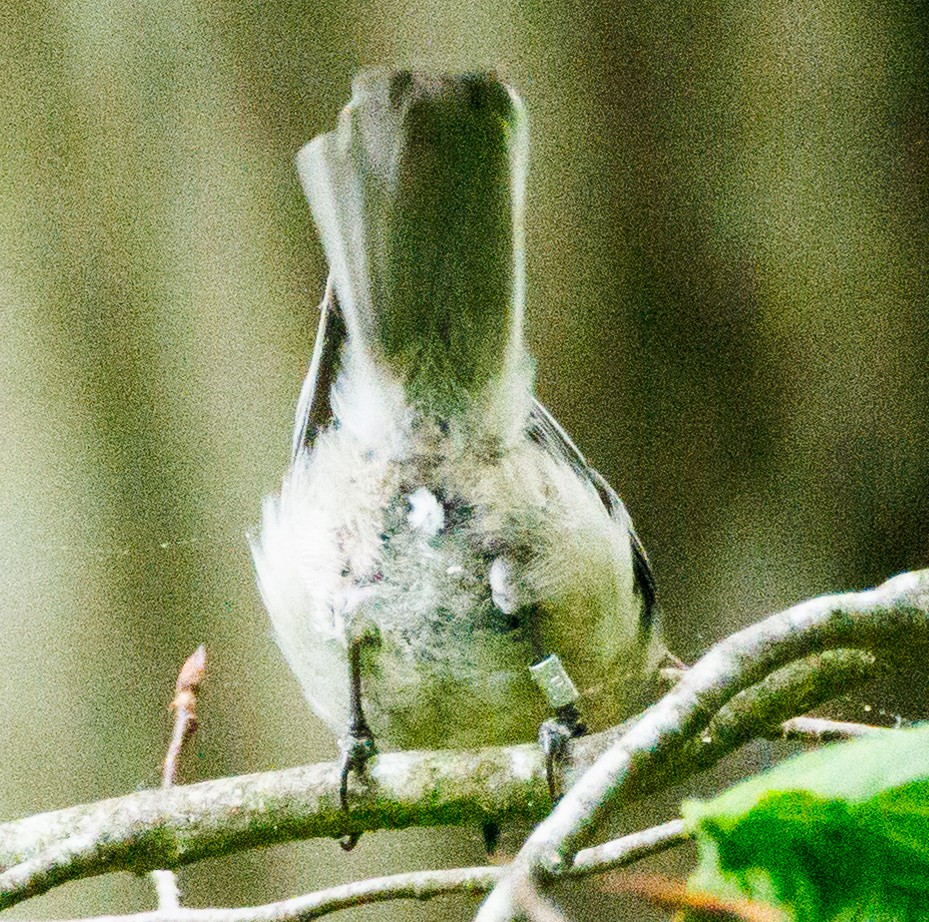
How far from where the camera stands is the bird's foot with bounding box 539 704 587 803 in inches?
23.1

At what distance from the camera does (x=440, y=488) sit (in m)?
0.63

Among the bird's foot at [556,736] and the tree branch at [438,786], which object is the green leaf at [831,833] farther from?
the bird's foot at [556,736]

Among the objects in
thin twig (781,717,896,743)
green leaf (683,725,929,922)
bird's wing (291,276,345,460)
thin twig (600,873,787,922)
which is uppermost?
bird's wing (291,276,345,460)

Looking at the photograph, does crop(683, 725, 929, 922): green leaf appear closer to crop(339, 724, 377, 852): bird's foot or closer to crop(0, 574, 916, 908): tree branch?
crop(0, 574, 916, 908): tree branch

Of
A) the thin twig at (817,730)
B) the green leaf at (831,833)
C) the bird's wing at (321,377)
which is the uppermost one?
the bird's wing at (321,377)

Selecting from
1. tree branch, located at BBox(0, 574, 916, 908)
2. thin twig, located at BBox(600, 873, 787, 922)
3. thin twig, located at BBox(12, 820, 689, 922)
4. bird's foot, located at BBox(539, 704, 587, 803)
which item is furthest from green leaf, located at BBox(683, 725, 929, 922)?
thin twig, located at BBox(12, 820, 689, 922)

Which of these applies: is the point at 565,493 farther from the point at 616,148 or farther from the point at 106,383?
the point at 106,383

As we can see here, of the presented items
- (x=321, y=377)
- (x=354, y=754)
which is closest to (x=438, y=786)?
(x=354, y=754)

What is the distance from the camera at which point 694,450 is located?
0.64m

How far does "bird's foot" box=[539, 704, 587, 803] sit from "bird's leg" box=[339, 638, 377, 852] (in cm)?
12

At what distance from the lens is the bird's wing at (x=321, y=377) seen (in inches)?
25.1

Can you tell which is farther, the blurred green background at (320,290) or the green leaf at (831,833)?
the blurred green background at (320,290)

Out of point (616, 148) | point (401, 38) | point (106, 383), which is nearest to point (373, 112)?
point (401, 38)

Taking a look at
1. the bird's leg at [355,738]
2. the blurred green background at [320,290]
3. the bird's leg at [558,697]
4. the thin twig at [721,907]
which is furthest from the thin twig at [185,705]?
the thin twig at [721,907]
